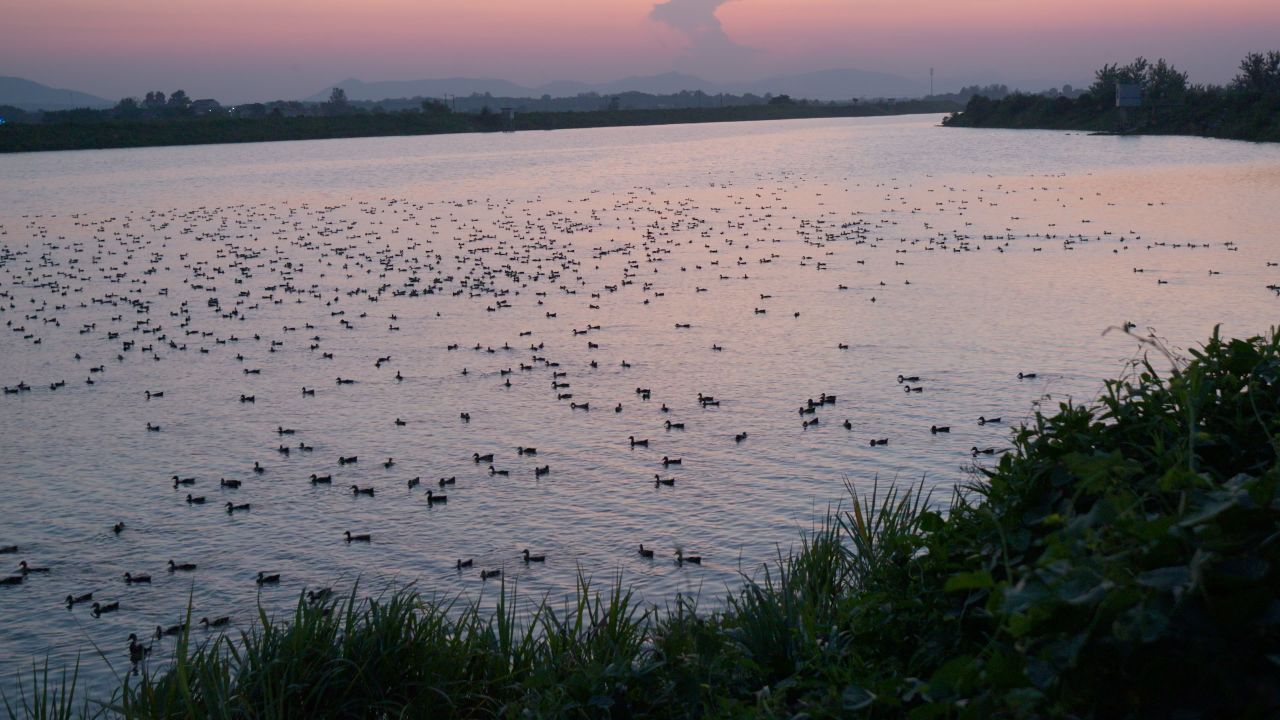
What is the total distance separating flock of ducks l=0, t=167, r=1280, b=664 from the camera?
15414 millimetres

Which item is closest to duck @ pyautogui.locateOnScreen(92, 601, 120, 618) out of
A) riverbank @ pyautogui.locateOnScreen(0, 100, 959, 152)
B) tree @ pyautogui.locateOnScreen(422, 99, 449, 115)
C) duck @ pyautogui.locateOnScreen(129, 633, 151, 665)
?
duck @ pyautogui.locateOnScreen(129, 633, 151, 665)

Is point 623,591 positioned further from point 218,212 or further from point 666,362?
point 218,212

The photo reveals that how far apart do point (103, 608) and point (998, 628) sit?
9597 millimetres

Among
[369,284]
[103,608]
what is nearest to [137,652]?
[103,608]

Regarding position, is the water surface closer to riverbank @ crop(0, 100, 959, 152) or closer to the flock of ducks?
the flock of ducks

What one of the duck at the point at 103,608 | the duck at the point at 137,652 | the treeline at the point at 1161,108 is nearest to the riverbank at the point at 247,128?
the treeline at the point at 1161,108

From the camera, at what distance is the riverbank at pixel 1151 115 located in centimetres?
8444

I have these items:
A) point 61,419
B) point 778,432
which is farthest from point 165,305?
point 778,432

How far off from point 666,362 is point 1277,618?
17.2 meters

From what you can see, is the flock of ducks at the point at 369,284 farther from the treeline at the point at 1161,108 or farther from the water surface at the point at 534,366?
the treeline at the point at 1161,108

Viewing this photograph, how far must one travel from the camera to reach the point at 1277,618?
325cm

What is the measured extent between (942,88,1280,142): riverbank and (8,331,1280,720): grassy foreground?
84334 millimetres

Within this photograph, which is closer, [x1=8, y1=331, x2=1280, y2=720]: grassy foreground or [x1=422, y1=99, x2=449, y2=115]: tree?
[x1=8, y1=331, x2=1280, y2=720]: grassy foreground

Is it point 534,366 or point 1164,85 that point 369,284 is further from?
point 1164,85
